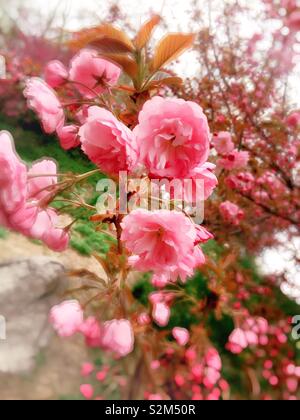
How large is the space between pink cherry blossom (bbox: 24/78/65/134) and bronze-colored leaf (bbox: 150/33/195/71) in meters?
0.16

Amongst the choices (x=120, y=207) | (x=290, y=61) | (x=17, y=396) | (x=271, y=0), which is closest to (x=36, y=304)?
(x=17, y=396)

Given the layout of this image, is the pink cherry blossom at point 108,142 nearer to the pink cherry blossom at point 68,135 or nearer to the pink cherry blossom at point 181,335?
the pink cherry blossom at point 68,135

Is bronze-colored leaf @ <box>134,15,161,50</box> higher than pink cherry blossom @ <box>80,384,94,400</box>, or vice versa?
bronze-colored leaf @ <box>134,15,161,50</box>

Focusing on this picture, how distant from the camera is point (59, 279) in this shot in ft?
6.82

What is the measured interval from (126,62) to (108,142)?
171 mm

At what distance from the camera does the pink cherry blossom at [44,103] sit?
1.92 ft

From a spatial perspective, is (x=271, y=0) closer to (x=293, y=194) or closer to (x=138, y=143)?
(x=293, y=194)

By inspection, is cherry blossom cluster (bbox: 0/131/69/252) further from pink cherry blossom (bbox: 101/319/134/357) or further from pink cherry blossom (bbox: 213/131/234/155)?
pink cherry blossom (bbox: 213/131/234/155)

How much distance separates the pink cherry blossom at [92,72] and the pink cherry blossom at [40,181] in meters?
0.14

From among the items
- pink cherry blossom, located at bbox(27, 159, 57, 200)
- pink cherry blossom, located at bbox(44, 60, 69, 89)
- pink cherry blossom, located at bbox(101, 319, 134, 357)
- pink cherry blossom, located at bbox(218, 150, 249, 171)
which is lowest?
pink cherry blossom, located at bbox(101, 319, 134, 357)

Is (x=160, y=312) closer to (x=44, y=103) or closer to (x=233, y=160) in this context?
(x=233, y=160)

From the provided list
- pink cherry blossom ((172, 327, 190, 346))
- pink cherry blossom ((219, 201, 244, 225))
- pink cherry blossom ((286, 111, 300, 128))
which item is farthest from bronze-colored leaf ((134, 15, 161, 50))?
pink cherry blossom ((172, 327, 190, 346))

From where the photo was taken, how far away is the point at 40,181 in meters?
0.64

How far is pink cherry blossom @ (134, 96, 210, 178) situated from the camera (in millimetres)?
509
